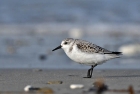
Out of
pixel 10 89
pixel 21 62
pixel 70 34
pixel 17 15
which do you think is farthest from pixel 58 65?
pixel 17 15

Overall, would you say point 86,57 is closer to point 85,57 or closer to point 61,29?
point 85,57

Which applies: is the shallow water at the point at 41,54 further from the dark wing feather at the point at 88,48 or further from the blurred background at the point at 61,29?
the dark wing feather at the point at 88,48

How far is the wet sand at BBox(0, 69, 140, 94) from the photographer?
5.67 metres

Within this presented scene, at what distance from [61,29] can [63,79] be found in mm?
7287

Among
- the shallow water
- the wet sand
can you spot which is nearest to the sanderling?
the wet sand

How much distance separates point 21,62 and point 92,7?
9.05 metres

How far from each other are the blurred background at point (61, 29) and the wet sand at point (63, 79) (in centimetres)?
79

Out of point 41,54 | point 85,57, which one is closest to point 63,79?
point 85,57

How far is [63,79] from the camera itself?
21.9 ft

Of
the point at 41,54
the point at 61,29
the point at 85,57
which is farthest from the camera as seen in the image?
the point at 61,29

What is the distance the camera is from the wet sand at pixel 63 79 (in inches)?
223

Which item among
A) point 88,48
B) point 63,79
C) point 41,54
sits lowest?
point 63,79

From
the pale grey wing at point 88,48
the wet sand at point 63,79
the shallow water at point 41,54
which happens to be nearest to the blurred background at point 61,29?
the shallow water at point 41,54

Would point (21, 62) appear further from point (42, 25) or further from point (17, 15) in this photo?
point (17, 15)
